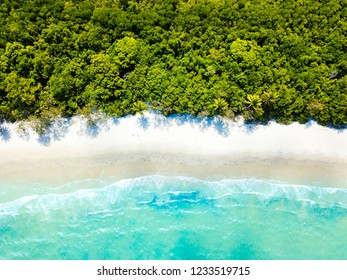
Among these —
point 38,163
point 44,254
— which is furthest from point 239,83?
point 44,254

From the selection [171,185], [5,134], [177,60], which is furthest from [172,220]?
[5,134]

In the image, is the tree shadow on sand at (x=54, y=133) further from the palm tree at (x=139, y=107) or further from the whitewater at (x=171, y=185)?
the palm tree at (x=139, y=107)

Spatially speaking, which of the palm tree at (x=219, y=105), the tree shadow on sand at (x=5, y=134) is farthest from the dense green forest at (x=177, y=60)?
the tree shadow on sand at (x=5, y=134)

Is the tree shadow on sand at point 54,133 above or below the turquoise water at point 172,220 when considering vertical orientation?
above

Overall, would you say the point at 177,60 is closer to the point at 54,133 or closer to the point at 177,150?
the point at 177,150

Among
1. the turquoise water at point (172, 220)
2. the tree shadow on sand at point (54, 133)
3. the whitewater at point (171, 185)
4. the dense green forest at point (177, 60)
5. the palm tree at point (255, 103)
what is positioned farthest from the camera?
the tree shadow on sand at point (54, 133)

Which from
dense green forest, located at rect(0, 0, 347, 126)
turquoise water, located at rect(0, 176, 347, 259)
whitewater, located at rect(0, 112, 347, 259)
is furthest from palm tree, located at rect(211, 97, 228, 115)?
turquoise water, located at rect(0, 176, 347, 259)
